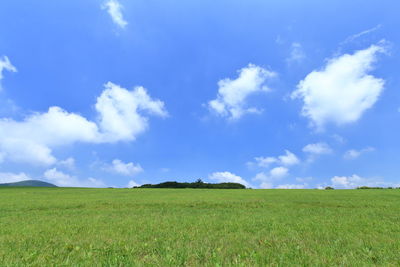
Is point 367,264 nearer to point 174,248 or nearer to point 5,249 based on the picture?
point 174,248

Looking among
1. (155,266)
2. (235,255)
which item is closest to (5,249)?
(155,266)

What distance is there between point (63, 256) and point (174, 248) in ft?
9.16

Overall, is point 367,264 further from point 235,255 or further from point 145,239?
point 145,239

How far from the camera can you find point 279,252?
628cm

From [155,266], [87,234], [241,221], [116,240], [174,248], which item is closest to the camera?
[155,266]

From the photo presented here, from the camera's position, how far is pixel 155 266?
532 centimetres

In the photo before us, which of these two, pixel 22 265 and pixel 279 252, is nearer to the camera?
pixel 22 265

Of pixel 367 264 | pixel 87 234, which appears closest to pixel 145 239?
pixel 87 234

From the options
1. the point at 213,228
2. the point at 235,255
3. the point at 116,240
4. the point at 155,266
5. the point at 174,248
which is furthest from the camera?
the point at 213,228

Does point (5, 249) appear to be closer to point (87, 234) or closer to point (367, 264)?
point (87, 234)

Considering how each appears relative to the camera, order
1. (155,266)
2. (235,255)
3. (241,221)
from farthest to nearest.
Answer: (241,221) < (235,255) < (155,266)

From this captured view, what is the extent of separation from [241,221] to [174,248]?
4986 mm

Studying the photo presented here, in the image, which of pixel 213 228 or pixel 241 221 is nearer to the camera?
pixel 213 228

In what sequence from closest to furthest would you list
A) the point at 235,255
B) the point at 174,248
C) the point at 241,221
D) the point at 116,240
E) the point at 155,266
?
the point at 155,266, the point at 235,255, the point at 174,248, the point at 116,240, the point at 241,221
